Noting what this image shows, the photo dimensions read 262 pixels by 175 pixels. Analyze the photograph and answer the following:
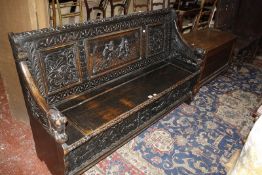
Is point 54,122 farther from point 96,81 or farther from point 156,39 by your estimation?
point 156,39

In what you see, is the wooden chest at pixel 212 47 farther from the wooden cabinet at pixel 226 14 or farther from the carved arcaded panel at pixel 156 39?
the carved arcaded panel at pixel 156 39

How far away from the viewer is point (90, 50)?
7.52ft

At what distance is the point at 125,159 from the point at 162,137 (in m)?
0.54

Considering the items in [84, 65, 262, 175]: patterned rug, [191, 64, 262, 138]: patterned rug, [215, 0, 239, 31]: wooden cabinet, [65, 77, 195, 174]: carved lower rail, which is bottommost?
[84, 65, 262, 175]: patterned rug

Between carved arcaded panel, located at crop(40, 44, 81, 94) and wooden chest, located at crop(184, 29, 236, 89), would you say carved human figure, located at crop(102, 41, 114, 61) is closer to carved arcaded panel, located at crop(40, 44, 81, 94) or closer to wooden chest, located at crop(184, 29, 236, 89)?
carved arcaded panel, located at crop(40, 44, 81, 94)

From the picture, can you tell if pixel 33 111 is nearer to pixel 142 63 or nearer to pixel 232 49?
pixel 142 63

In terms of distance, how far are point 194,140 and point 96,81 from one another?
4.28 ft

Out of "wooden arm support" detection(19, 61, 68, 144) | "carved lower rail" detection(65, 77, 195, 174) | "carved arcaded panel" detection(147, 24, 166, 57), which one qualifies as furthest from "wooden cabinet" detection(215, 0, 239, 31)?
"wooden arm support" detection(19, 61, 68, 144)

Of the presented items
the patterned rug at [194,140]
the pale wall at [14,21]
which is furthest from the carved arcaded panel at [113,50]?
the patterned rug at [194,140]

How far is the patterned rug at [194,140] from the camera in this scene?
235 centimetres

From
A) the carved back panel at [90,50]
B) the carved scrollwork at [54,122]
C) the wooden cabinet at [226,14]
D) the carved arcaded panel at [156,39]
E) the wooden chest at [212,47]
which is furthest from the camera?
the wooden cabinet at [226,14]

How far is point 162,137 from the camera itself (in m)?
2.72

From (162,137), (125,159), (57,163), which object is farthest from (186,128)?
(57,163)

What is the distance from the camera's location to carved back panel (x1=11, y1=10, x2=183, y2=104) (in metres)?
1.92
